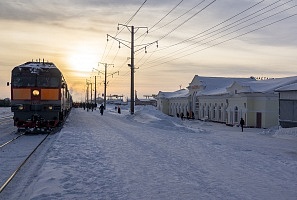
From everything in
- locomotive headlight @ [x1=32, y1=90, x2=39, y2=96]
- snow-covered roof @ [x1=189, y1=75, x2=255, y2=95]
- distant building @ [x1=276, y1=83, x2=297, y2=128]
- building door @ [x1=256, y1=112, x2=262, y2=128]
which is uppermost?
snow-covered roof @ [x1=189, y1=75, x2=255, y2=95]

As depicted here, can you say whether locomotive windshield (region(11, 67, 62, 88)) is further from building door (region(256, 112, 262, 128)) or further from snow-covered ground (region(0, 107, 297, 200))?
building door (region(256, 112, 262, 128))

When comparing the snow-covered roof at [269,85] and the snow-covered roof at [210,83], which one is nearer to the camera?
the snow-covered roof at [269,85]

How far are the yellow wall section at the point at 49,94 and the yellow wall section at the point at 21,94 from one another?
0.81 metres

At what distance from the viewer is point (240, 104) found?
4538 cm

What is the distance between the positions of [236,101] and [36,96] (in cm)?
2818

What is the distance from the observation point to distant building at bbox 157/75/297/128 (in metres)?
41.9

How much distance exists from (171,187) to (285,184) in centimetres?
286

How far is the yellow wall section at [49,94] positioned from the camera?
24047mm

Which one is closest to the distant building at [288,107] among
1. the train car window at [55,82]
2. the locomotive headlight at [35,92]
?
the train car window at [55,82]

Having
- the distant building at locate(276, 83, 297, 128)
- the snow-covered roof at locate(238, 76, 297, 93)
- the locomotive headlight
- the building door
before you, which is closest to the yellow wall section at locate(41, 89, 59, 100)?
the locomotive headlight

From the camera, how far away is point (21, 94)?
78.4ft

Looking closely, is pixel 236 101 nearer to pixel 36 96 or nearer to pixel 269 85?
pixel 269 85

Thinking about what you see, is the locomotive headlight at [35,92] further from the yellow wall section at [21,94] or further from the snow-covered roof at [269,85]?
the snow-covered roof at [269,85]

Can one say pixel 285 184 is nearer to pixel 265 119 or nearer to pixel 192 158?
pixel 192 158
